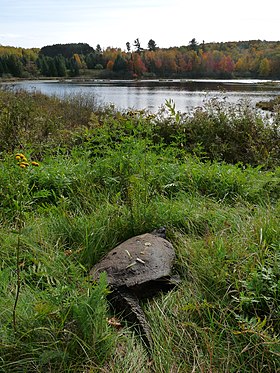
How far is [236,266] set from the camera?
6.73 ft

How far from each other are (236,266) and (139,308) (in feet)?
1.95

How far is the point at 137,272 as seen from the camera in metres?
2.14

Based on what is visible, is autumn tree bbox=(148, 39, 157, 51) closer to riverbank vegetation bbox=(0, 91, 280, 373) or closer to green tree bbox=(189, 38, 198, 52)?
green tree bbox=(189, 38, 198, 52)

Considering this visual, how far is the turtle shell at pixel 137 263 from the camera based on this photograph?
2.10m

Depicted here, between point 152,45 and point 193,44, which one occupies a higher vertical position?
point 152,45

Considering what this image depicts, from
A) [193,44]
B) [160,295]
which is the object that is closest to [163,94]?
[160,295]

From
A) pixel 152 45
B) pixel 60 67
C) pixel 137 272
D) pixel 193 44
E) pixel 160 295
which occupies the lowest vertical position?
pixel 160 295

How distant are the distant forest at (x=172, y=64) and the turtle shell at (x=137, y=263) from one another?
59415 mm

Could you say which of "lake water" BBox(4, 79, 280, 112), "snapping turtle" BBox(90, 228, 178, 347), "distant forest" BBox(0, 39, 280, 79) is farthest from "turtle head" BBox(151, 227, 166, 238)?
"distant forest" BBox(0, 39, 280, 79)

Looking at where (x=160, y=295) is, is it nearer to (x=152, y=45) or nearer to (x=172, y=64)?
(x=172, y=64)

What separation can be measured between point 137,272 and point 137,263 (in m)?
0.07

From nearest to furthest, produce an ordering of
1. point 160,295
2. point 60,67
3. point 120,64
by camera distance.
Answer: point 160,295
point 60,67
point 120,64

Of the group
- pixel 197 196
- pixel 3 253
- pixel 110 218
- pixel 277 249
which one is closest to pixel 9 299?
pixel 3 253

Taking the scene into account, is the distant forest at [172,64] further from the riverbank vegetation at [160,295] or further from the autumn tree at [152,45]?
the riverbank vegetation at [160,295]
